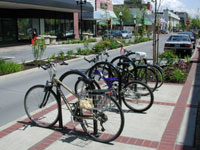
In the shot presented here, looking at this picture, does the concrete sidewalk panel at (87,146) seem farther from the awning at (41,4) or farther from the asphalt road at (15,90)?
the awning at (41,4)

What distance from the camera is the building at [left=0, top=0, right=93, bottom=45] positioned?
91.6 ft

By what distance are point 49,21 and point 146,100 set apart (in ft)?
99.4

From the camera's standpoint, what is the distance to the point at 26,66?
13.0 metres

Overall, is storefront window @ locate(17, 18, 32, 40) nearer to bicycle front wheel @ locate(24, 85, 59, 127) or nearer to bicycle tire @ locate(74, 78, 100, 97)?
bicycle tire @ locate(74, 78, 100, 97)

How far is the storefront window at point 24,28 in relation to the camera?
30.6m

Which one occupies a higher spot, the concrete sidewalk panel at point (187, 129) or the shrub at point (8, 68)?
the shrub at point (8, 68)

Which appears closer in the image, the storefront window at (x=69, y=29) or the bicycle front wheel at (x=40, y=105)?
the bicycle front wheel at (x=40, y=105)

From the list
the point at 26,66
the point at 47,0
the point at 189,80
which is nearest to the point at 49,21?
the point at 47,0

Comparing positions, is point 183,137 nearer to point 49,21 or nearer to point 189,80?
point 189,80

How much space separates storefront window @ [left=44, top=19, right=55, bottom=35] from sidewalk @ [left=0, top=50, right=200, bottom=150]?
2931 cm

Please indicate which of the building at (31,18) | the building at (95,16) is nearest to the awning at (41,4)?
the building at (31,18)

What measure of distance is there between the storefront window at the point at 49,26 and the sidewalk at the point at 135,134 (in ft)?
96.2

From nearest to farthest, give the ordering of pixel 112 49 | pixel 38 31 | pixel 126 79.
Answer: pixel 126 79 → pixel 112 49 → pixel 38 31

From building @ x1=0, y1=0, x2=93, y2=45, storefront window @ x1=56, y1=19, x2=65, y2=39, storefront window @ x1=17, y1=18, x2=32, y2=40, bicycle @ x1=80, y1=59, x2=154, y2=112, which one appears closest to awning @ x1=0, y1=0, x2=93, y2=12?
building @ x1=0, y1=0, x2=93, y2=45
